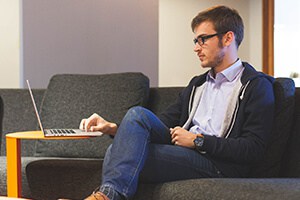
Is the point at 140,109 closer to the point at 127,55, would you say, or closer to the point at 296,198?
the point at 296,198

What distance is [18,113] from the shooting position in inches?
132

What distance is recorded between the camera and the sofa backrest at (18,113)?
331 cm


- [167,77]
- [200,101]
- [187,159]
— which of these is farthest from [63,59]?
[167,77]

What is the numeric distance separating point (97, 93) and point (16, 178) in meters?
0.92

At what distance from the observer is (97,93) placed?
3154mm

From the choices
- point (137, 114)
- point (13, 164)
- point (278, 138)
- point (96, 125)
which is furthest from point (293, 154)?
point (13, 164)

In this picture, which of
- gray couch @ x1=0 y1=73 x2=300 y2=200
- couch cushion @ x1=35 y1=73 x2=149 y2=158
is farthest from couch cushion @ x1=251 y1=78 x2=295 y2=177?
couch cushion @ x1=35 y1=73 x2=149 y2=158

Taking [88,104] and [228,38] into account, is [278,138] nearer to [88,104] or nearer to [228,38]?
[228,38]

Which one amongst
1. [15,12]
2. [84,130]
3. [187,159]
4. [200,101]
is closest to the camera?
[187,159]

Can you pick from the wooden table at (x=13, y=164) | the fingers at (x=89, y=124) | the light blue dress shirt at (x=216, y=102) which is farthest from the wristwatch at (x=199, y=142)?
the wooden table at (x=13, y=164)

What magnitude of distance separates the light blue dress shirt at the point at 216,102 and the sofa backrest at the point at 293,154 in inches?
13.6

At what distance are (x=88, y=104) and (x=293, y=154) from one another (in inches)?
49.3

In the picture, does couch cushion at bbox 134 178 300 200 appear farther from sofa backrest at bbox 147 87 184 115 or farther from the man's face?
sofa backrest at bbox 147 87 184 115

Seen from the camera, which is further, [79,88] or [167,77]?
[167,77]
